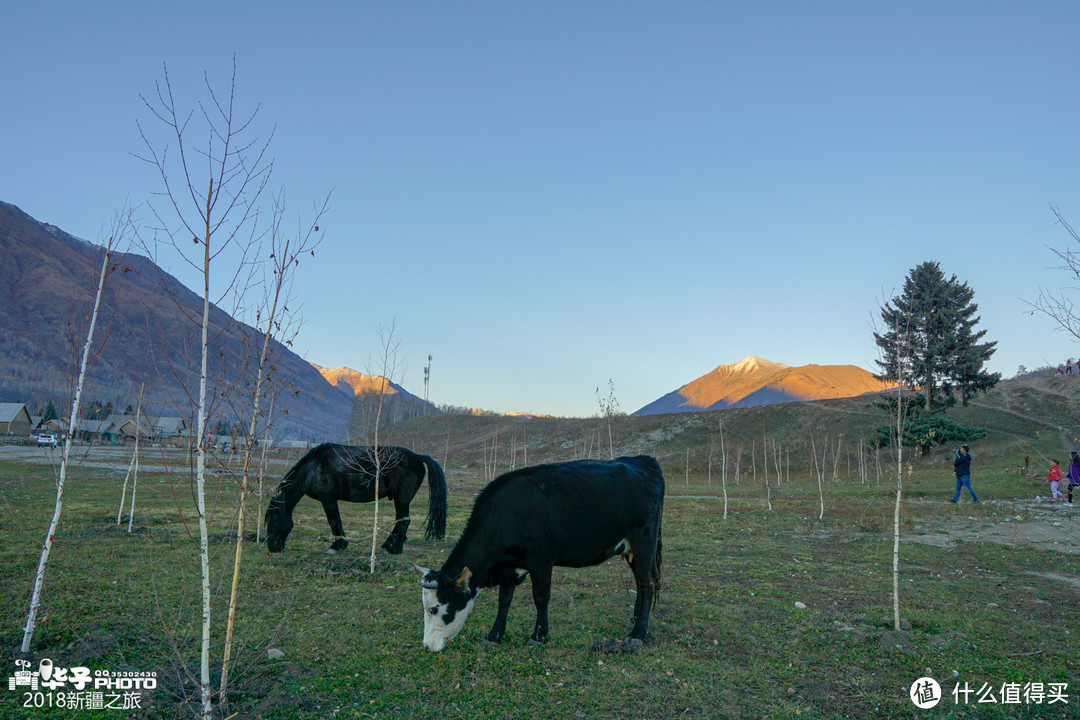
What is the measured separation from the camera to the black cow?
7855mm

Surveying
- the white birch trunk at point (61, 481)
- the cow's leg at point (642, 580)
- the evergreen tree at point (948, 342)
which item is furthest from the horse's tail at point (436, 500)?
the evergreen tree at point (948, 342)

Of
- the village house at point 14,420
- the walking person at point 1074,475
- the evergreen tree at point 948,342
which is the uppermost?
the evergreen tree at point 948,342

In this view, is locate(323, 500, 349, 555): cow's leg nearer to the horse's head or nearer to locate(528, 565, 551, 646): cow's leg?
the horse's head

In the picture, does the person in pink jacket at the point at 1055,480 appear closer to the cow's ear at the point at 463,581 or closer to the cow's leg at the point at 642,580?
the cow's leg at the point at 642,580

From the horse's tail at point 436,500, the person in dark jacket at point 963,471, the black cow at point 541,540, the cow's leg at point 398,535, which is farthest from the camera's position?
the person in dark jacket at point 963,471

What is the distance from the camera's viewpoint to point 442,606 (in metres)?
7.76

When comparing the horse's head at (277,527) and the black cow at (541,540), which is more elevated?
the black cow at (541,540)

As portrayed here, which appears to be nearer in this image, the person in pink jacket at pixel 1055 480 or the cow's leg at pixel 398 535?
the cow's leg at pixel 398 535

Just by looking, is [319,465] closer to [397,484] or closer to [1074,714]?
[397,484]

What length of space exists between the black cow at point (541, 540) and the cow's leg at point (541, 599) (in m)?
0.01

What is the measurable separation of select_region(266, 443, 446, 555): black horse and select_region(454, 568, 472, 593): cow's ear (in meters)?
6.40

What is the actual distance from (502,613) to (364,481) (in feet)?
25.0

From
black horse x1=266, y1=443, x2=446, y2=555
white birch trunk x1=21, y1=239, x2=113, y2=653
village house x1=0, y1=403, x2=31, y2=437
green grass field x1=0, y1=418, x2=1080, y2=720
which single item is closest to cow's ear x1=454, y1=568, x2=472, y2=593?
green grass field x1=0, y1=418, x2=1080, y2=720

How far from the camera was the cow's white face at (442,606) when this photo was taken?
7.73 meters
